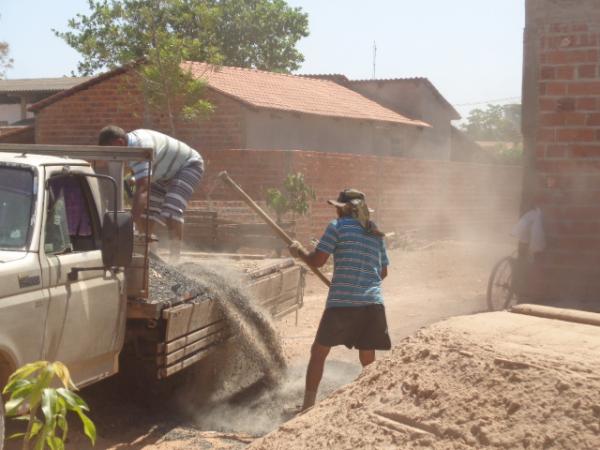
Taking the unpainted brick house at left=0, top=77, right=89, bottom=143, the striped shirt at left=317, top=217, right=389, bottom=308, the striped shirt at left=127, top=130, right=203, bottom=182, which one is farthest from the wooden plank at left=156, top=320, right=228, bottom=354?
the unpainted brick house at left=0, top=77, right=89, bottom=143

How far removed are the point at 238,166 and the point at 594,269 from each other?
950cm

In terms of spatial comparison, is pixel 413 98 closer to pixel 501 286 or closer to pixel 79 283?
pixel 501 286

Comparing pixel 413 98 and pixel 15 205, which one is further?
pixel 413 98

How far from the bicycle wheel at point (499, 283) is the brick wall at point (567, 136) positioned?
73.3 inches

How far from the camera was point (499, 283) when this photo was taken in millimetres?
10102

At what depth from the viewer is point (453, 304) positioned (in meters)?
11.6

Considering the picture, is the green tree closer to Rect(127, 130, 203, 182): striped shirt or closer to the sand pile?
Rect(127, 130, 203, 182): striped shirt

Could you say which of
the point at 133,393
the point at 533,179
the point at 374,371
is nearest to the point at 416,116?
the point at 533,179

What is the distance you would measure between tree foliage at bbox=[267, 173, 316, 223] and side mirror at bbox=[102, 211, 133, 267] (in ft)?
32.3

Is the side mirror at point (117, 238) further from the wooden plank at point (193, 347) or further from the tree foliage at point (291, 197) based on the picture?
the tree foliage at point (291, 197)

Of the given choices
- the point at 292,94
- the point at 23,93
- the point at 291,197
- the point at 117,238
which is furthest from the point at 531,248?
the point at 23,93

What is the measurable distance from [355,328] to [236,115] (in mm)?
15076

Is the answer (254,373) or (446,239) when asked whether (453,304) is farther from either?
(446,239)

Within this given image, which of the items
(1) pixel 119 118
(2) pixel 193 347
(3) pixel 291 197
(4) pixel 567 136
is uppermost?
A: (1) pixel 119 118
